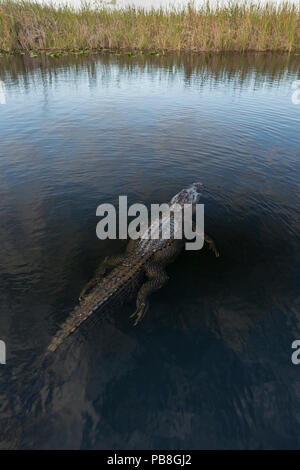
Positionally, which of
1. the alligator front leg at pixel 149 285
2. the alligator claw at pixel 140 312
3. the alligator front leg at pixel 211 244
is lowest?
the alligator claw at pixel 140 312

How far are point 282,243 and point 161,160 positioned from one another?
493 cm

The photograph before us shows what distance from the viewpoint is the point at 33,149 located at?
9109 mm

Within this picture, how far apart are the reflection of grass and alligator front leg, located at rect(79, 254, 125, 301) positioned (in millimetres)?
29275

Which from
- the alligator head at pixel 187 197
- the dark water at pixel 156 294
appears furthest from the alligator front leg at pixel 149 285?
the alligator head at pixel 187 197

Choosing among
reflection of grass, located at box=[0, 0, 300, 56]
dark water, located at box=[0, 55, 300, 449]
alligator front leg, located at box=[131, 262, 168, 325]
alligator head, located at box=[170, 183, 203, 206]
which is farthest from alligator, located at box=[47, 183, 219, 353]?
reflection of grass, located at box=[0, 0, 300, 56]

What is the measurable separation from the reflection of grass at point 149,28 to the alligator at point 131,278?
94.4 feet

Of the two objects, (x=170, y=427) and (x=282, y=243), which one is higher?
(x=282, y=243)

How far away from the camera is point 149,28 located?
28109mm

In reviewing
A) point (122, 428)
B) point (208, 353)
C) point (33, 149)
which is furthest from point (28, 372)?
point (33, 149)

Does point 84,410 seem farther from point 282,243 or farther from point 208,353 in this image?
point 282,243

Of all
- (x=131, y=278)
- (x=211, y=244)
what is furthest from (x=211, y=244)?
(x=131, y=278)

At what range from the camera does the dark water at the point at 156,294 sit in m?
2.95

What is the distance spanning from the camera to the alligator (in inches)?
148

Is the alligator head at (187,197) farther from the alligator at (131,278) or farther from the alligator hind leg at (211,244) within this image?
the alligator hind leg at (211,244)
